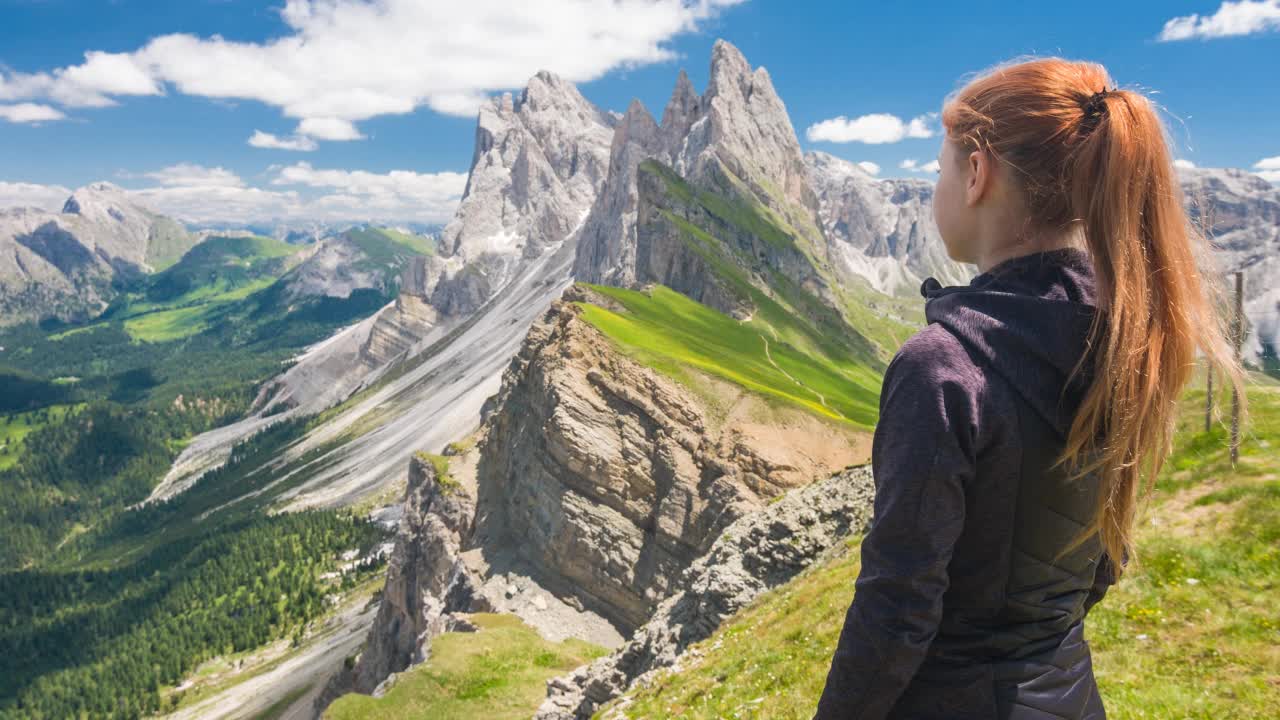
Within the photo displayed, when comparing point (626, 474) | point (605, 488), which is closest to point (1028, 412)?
point (626, 474)

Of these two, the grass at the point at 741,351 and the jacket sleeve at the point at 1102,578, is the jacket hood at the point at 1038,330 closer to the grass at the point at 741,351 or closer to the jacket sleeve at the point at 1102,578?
the jacket sleeve at the point at 1102,578

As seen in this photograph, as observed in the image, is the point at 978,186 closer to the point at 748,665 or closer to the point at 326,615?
the point at 748,665

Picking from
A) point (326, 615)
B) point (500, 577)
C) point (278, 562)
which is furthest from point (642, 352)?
point (278, 562)

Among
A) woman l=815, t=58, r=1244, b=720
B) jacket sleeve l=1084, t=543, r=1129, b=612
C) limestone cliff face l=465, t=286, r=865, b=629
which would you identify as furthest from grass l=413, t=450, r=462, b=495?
woman l=815, t=58, r=1244, b=720

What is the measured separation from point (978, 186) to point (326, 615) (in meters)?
160

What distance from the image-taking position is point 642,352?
207 ft

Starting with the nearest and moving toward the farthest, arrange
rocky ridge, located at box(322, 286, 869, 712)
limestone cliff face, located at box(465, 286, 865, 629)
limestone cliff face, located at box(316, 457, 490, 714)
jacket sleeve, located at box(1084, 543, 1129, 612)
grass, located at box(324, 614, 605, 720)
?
jacket sleeve, located at box(1084, 543, 1129, 612)
grass, located at box(324, 614, 605, 720)
limestone cliff face, located at box(465, 286, 865, 629)
rocky ridge, located at box(322, 286, 869, 712)
limestone cliff face, located at box(316, 457, 490, 714)

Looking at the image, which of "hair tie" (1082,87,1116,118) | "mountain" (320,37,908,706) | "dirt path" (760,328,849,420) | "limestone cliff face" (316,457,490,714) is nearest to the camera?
"hair tie" (1082,87,1116,118)

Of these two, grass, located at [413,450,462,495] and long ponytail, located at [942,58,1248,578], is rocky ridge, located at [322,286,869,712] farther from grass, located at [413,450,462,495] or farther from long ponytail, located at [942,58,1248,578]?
long ponytail, located at [942,58,1248,578]

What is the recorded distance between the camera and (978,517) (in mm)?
3432

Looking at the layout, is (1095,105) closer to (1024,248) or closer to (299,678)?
(1024,248)

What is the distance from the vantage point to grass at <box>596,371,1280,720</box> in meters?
10.3

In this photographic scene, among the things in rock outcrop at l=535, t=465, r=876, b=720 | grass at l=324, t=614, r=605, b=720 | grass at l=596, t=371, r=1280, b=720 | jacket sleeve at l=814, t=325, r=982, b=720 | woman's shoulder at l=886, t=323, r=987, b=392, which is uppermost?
woman's shoulder at l=886, t=323, r=987, b=392

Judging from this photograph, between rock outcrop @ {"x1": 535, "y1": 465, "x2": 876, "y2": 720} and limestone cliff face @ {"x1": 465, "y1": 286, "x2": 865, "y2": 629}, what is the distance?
22.7 meters
